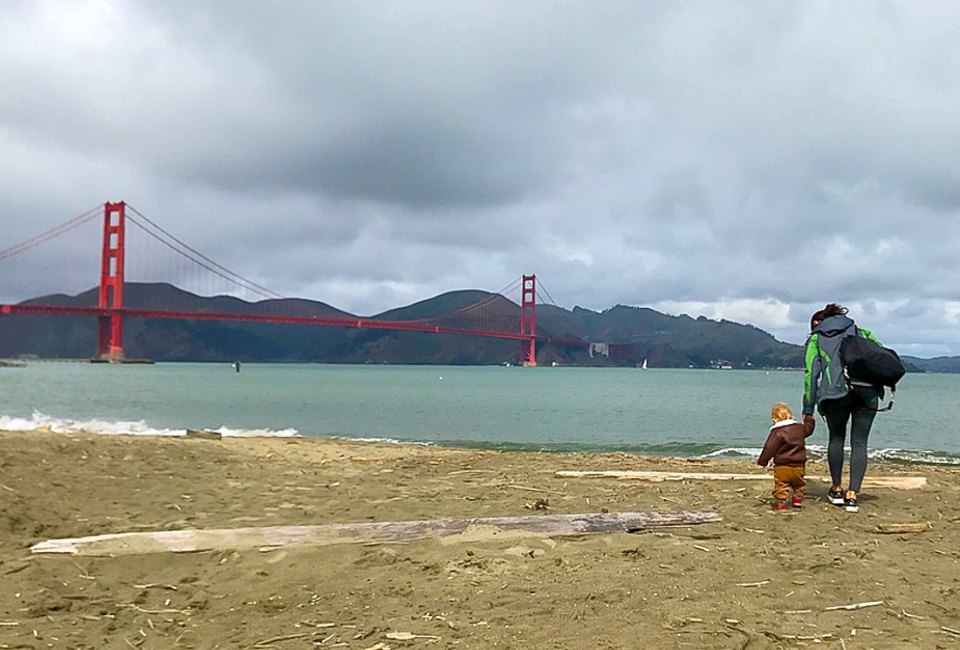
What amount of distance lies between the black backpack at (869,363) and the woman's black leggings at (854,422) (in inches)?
4.2

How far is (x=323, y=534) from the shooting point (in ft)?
17.0

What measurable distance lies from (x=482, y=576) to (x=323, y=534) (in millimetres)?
1428

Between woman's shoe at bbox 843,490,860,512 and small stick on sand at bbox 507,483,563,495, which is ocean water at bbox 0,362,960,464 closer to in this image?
woman's shoe at bbox 843,490,860,512

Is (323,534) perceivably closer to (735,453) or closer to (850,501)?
(850,501)

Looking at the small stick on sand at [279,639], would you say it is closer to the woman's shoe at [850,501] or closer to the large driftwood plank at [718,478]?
the woman's shoe at [850,501]

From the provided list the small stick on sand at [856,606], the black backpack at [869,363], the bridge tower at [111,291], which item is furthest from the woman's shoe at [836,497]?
the bridge tower at [111,291]

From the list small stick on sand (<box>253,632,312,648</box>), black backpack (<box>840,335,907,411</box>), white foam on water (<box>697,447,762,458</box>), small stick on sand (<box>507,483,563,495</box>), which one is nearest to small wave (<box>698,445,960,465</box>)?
white foam on water (<box>697,447,762,458</box>)

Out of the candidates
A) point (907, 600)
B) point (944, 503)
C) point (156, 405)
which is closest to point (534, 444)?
point (944, 503)

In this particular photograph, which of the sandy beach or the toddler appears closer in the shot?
the sandy beach

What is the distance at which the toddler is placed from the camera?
6031mm

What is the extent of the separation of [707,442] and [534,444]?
5284mm

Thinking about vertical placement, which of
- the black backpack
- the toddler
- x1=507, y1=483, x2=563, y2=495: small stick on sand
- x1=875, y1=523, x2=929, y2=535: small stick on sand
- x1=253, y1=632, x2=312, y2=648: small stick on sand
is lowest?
x1=253, y1=632, x2=312, y2=648: small stick on sand

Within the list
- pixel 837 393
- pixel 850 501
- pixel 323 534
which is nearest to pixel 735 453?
pixel 850 501

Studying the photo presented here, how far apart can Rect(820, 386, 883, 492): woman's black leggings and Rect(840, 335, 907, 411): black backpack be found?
107mm
